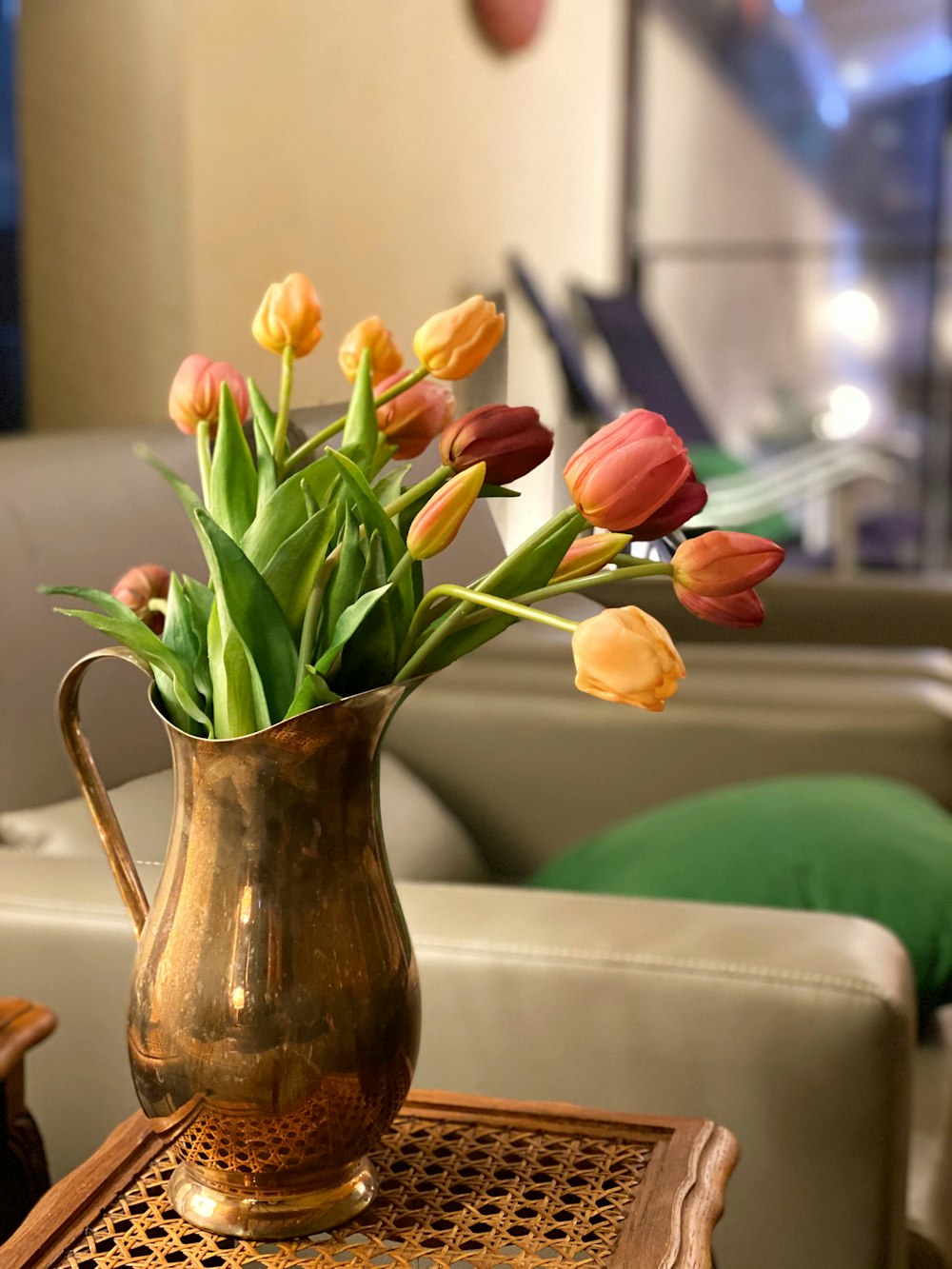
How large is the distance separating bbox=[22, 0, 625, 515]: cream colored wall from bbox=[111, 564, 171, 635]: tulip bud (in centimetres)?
29

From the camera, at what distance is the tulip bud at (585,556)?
1.76 ft

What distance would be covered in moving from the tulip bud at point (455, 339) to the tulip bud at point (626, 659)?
0.14 m

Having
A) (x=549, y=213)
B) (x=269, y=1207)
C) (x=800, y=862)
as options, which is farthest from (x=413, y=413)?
(x=549, y=213)

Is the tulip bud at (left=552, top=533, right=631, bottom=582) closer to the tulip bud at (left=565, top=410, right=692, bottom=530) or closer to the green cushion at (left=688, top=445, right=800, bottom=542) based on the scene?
the tulip bud at (left=565, top=410, right=692, bottom=530)

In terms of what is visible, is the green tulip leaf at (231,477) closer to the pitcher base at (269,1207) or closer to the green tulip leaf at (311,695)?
the green tulip leaf at (311,695)

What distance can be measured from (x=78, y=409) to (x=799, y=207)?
3.33 meters

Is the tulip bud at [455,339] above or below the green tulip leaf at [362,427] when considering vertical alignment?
above

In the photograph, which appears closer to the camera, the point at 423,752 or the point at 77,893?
the point at 77,893

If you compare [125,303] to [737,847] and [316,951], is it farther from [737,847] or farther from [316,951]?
[316,951]

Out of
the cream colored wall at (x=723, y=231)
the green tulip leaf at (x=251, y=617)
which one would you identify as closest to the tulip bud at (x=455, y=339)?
the green tulip leaf at (x=251, y=617)

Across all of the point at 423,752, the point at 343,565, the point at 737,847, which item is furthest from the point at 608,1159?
the point at 423,752

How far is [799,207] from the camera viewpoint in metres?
4.72

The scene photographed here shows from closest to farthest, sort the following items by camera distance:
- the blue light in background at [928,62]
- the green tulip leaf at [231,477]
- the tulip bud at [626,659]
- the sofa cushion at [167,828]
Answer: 1. the tulip bud at [626,659]
2. the green tulip leaf at [231,477]
3. the sofa cushion at [167,828]
4. the blue light in background at [928,62]

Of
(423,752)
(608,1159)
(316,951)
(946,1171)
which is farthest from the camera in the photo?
(423,752)
